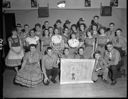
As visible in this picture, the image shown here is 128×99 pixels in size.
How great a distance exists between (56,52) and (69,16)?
2985mm

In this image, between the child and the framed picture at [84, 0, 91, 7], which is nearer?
the child

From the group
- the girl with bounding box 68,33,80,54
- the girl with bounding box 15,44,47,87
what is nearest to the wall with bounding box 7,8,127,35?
the girl with bounding box 68,33,80,54

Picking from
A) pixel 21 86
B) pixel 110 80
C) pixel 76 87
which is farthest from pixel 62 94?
pixel 110 80

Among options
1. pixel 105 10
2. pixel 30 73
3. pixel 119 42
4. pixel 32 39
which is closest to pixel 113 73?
pixel 119 42

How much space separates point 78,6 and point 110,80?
3995mm

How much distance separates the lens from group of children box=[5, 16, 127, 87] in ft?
16.7

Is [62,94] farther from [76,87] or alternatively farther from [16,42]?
[16,42]

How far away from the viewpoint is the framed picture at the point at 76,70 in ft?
16.3

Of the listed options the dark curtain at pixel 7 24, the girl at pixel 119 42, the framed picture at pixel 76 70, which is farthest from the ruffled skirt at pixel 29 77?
the dark curtain at pixel 7 24

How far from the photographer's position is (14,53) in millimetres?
5762

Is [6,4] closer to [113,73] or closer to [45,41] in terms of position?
[45,41]

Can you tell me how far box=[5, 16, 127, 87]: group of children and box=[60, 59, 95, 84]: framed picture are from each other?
0.22 m

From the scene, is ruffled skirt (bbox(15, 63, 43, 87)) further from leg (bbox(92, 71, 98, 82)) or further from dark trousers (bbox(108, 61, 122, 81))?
dark trousers (bbox(108, 61, 122, 81))

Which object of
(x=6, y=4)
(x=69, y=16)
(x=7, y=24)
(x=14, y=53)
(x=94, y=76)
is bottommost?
(x=94, y=76)
